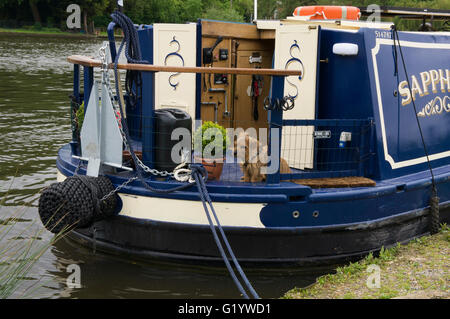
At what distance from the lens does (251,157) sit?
618 cm

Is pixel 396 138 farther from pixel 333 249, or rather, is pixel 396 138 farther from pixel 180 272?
pixel 180 272

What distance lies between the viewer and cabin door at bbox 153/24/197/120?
7.66 m

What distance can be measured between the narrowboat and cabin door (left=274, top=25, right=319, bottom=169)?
0.01 m

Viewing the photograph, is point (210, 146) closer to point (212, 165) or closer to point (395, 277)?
point (212, 165)

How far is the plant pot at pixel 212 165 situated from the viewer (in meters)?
6.13

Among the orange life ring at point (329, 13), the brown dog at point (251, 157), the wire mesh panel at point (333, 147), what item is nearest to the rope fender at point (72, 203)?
the brown dog at point (251, 157)

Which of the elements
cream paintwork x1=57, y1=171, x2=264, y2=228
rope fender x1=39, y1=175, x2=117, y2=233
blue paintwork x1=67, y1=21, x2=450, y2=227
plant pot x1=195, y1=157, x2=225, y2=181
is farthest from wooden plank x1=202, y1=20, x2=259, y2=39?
rope fender x1=39, y1=175, x2=117, y2=233

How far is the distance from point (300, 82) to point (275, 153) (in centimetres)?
124

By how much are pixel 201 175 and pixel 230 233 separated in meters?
0.64

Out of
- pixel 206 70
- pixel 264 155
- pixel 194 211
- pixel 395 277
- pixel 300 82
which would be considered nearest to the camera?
pixel 395 277

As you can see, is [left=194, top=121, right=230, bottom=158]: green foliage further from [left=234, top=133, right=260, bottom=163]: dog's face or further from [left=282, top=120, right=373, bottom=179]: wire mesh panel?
[left=282, top=120, right=373, bottom=179]: wire mesh panel

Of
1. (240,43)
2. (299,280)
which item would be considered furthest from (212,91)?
(299,280)

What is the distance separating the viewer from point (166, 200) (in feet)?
19.7

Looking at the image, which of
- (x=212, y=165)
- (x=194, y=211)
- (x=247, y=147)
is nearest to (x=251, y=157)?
(x=247, y=147)
